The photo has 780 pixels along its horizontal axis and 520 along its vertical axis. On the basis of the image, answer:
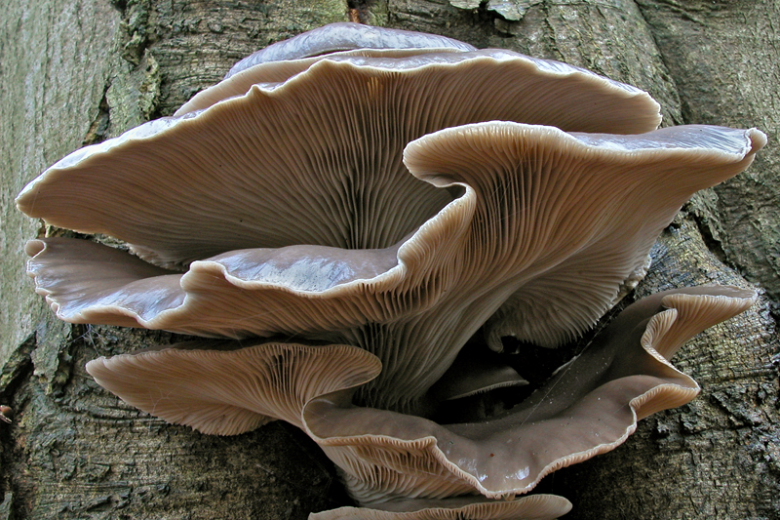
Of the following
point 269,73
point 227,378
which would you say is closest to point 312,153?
point 269,73

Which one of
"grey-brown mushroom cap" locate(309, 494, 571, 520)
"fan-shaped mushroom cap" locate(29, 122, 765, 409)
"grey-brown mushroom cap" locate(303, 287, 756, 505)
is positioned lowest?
"grey-brown mushroom cap" locate(309, 494, 571, 520)

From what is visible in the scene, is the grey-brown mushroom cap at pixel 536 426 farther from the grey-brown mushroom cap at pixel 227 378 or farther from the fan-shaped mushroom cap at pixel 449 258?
the fan-shaped mushroom cap at pixel 449 258

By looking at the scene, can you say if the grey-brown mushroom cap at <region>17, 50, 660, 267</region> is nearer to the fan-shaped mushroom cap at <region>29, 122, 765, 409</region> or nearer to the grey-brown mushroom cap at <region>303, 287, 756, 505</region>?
the fan-shaped mushroom cap at <region>29, 122, 765, 409</region>

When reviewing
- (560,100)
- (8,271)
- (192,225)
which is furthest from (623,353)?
(8,271)

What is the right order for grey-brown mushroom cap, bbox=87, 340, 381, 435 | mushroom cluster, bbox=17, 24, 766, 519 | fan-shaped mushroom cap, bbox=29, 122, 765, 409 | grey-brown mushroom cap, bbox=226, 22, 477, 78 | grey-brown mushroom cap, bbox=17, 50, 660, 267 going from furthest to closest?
grey-brown mushroom cap, bbox=226, 22, 477, 78, grey-brown mushroom cap, bbox=87, 340, 381, 435, grey-brown mushroom cap, bbox=17, 50, 660, 267, mushroom cluster, bbox=17, 24, 766, 519, fan-shaped mushroom cap, bbox=29, 122, 765, 409

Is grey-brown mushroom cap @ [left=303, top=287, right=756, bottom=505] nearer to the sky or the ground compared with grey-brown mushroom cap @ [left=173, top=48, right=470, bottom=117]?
nearer to the ground

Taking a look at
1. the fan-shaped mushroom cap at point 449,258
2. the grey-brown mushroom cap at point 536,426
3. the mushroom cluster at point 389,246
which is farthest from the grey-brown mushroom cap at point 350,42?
the grey-brown mushroom cap at point 536,426

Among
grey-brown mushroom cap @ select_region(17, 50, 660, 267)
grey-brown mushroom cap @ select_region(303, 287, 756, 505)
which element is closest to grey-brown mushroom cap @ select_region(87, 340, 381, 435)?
grey-brown mushroom cap @ select_region(303, 287, 756, 505)
